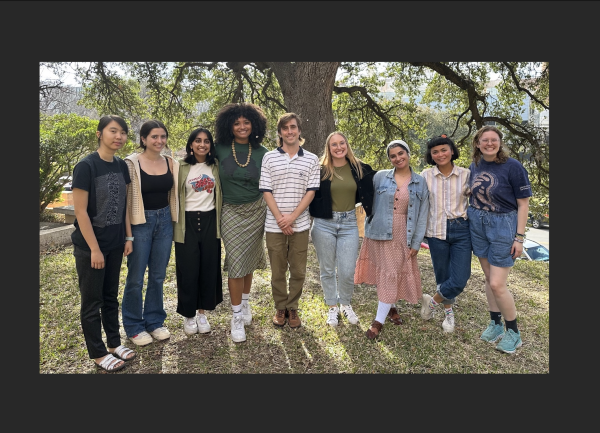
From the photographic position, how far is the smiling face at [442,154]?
3.67m

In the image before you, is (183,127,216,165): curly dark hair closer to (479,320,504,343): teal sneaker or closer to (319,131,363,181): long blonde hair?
(319,131,363,181): long blonde hair

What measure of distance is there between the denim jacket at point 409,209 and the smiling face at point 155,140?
2147 millimetres

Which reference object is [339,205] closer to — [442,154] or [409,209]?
[409,209]

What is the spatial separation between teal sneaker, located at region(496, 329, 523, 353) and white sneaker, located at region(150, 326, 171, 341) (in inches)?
130

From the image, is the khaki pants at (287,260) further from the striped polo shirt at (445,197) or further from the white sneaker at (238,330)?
the striped polo shirt at (445,197)

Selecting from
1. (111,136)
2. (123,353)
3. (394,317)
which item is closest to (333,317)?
(394,317)

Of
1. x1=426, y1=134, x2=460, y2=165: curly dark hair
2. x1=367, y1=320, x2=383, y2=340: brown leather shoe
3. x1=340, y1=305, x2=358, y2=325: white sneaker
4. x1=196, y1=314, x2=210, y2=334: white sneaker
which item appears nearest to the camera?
x1=426, y1=134, x2=460, y2=165: curly dark hair

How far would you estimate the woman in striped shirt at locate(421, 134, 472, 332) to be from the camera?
3672 millimetres

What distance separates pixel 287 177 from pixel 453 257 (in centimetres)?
186

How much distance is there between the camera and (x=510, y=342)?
3.67 metres

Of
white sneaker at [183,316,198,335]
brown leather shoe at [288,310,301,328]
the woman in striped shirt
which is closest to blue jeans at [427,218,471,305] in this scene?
the woman in striped shirt

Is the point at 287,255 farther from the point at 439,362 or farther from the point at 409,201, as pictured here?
the point at 439,362

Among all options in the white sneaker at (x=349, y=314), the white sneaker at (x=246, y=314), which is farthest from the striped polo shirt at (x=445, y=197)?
the white sneaker at (x=246, y=314)

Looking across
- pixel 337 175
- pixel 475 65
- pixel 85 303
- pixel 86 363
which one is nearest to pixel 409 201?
pixel 337 175
